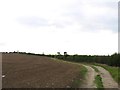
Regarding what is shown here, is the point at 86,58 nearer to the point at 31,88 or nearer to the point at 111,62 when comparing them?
the point at 111,62

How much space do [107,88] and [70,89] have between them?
5.26 m

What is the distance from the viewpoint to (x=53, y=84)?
22516 millimetres

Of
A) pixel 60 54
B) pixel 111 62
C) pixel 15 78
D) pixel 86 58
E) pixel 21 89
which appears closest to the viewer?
pixel 21 89

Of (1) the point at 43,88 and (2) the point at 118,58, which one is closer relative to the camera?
(1) the point at 43,88

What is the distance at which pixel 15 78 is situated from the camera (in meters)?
24.9

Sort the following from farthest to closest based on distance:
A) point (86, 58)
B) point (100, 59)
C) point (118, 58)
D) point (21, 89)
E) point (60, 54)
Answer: point (60, 54), point (86, 58), point (100, 59), point (118, 58), point (21, 89)

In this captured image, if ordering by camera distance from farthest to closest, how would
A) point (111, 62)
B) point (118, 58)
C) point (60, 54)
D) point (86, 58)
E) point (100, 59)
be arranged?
point (60, 54) < point (86, 58) < point (100, 59) < point (111, 62) < point (118, 58)

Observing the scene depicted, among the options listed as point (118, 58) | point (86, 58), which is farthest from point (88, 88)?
point (86, 58)

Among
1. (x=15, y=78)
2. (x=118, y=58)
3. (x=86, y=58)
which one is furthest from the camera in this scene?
(x=86, y=58)

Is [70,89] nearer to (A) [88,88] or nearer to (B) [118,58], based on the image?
(A) [88,88]

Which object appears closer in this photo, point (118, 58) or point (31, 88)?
point (31, 88)

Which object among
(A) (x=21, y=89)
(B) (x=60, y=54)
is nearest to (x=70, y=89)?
(A) (x=21, y=89)

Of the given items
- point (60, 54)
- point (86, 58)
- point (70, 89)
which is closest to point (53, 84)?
point (70, 89)

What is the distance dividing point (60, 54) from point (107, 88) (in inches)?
3715
